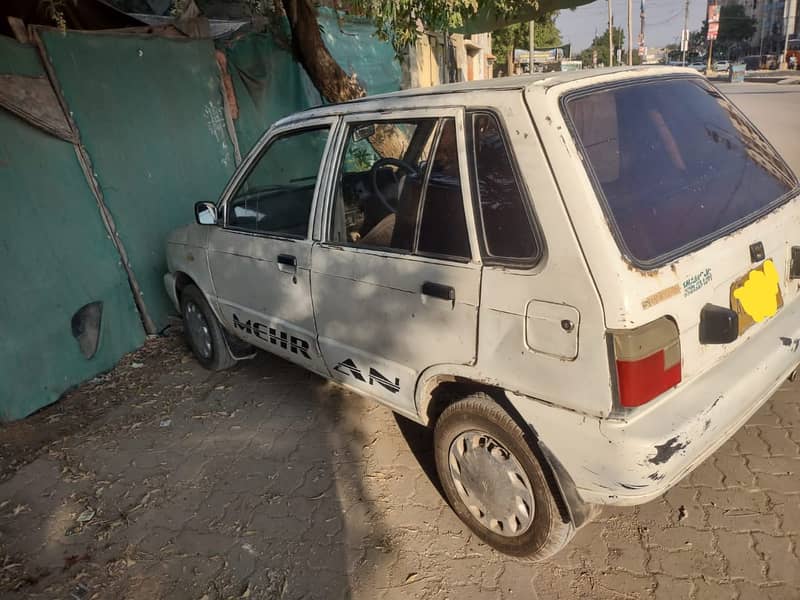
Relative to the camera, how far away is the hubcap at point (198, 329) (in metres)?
4.18

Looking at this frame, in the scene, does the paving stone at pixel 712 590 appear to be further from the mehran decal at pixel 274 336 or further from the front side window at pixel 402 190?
the mehran decal at pixel 274 336

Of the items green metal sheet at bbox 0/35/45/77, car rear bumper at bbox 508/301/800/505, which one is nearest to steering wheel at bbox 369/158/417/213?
car rear bumper at bbox 508/301/800/505

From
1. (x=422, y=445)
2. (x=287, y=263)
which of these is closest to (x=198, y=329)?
(x=287, y=263)

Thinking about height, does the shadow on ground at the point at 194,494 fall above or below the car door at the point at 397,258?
below

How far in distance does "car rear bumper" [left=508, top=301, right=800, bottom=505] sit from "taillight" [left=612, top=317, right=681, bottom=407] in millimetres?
74

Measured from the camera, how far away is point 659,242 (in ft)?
6.23

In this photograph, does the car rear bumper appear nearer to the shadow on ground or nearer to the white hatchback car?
the white hatchback car

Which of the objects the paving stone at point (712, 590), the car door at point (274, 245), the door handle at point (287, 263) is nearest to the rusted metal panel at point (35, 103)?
the car door at point (274, 245)

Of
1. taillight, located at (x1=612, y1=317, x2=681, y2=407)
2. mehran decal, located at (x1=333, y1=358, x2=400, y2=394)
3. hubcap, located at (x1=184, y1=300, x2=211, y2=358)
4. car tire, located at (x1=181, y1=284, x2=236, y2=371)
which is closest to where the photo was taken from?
taillight, located at (x1=612, y1=317, x2=681, y2=407)

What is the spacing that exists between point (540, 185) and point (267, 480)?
215cm

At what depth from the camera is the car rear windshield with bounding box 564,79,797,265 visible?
1900mm

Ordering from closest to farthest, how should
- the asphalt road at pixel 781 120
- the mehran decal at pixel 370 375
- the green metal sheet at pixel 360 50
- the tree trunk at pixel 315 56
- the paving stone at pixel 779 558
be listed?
the paving stone at pixel 779 558, the mehran decal at pixel 370 375, the tree trunk at pixel 315 56, the green metal sheet at pixel 360 50, the asphalt road at pixel 781 120

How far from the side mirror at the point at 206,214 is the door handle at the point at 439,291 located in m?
1.85

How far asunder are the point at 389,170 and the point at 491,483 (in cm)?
161
